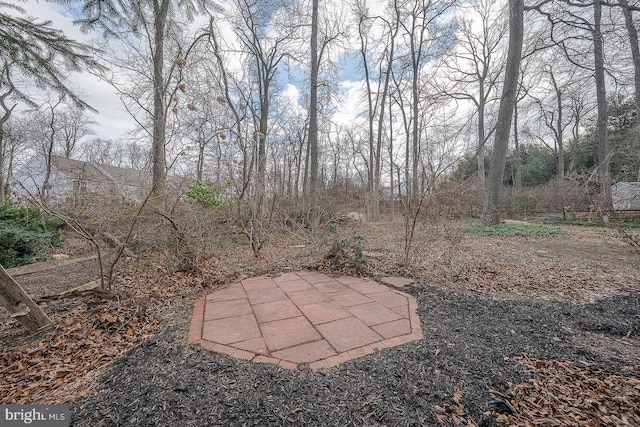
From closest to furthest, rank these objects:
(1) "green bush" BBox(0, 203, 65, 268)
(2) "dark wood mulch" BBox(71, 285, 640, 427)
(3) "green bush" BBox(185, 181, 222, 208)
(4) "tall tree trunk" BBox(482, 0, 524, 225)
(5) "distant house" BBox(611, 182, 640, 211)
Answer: (2) "dark wood mulch" BBox(71, 285, 640, 427), (5) "distant house" BBox(611, 182, 640, 211), (1) "green bush" BBox(0, 203, 65, 268), (3) "green bush" BBox(185, 181, 222, 208), (4) "tall tree trunk" BBox(482, 0, 524, 225)

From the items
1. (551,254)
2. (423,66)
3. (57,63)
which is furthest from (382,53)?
Answer: (57,63)

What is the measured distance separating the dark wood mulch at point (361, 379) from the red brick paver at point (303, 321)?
0.32 feet

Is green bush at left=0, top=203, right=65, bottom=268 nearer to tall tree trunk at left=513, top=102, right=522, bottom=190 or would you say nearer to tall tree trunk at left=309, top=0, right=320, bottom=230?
tall tree trunk at left=309, top=0, right=320, bottom=230

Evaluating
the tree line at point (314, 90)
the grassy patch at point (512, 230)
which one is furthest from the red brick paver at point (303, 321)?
the grassy patch at point (512, 230)

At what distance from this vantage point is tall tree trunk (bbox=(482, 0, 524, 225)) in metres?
6.49

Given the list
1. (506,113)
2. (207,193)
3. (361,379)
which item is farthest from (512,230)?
(207,193)

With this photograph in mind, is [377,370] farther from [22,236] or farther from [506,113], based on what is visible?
[506,113]

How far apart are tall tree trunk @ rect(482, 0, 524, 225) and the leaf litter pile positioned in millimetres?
4989

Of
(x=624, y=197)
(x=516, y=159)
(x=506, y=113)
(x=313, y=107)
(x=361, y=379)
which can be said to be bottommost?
(x=361, y=379)

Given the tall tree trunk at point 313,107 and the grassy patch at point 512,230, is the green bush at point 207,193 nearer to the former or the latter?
the tall tree trunk at point 313,107

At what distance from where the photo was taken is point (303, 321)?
6.30 ft

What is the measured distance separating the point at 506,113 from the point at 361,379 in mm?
8114

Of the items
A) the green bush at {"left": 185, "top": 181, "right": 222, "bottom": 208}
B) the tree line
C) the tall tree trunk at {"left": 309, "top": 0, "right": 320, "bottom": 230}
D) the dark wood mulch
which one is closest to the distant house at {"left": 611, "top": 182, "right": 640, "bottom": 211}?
the tree line

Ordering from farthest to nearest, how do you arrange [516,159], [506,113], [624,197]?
[516,159] → [506,113] → [624,197]
